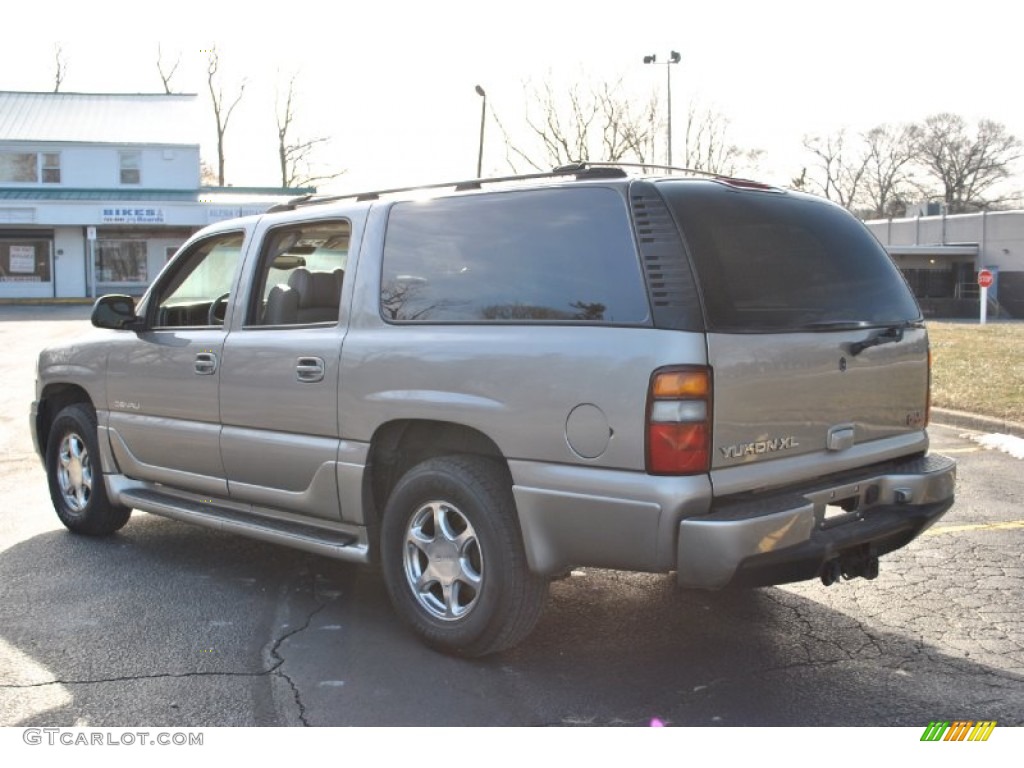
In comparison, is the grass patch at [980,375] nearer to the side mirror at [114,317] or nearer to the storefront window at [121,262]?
the side mirror at [114,317]

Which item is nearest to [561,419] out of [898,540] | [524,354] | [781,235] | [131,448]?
[524,354]

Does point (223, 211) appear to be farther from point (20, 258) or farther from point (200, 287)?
point (200, 287)

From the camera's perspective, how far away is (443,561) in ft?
13.9

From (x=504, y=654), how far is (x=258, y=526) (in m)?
1.53

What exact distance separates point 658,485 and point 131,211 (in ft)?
126

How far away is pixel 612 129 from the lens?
3622cm

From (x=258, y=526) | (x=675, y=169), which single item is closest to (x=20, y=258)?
(x=258, y=526)

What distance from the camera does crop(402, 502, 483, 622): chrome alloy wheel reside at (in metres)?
4.18

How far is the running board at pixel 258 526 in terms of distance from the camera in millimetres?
4641

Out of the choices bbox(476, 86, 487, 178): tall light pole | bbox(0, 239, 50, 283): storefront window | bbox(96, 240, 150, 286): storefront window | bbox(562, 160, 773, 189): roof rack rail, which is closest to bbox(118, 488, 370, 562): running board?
bbox(562, 160, 773, 189): roof rack rail

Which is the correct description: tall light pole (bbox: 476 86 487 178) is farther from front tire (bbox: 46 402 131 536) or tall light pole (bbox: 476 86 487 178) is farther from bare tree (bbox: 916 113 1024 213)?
bare tree (bbox: 916 113 1024 213)

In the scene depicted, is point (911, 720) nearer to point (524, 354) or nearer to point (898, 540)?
point (898, 540)

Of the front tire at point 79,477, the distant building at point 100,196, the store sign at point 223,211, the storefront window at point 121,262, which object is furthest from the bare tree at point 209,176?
the front tire at point 79,477

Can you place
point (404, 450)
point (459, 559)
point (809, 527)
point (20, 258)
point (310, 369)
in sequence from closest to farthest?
point (809, 527)
point (459, 559)
point (404, 450)
point (310, 369)
point (20, 258)
